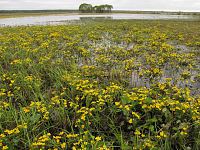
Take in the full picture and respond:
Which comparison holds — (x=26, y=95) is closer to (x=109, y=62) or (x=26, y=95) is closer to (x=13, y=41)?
(x=109, y=62)

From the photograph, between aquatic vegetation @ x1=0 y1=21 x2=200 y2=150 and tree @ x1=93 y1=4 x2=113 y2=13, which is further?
tree @ x1=93 y1=4 x2=113 y2=13

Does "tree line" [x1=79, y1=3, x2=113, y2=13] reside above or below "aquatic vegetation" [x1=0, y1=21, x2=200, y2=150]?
above

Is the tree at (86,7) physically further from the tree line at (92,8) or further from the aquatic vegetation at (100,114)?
the aquatic vegetation at (100,114)

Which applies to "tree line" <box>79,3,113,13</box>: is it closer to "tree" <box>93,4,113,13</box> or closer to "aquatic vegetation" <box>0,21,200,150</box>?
"tree" <box>93,4,113,13</box>

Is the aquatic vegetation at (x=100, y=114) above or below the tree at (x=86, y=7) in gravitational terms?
below

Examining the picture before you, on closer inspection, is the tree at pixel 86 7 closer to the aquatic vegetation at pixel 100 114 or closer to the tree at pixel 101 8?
the tree at pixel 101 8

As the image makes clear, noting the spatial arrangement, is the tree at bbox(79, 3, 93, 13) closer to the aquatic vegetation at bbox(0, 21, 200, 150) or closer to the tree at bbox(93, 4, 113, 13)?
the tree at bbox(93, 4, 113, 13)

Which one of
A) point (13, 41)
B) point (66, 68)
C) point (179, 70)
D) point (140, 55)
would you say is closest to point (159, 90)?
point (179, 70)

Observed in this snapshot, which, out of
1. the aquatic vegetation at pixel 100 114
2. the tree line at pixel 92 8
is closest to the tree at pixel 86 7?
the tree line at pixel 92 8

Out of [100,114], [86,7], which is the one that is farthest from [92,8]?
[100,114]

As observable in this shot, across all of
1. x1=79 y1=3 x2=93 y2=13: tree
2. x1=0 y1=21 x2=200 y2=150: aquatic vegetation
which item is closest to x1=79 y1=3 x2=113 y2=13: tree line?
x1=79 y1=3 x2=93 y2=13: tree

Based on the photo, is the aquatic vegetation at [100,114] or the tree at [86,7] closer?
the aquatic vegetation at [100,114]

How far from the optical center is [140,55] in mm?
8602

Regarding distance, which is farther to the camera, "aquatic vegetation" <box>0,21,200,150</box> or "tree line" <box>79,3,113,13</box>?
"tree line" <box>79,3,113,13</box>
